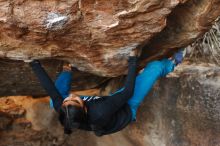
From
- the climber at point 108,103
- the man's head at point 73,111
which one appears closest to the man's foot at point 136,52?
the climber at point 108,103

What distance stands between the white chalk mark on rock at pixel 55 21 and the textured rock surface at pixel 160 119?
3.23 feet

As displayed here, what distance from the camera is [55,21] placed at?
82.0 inches

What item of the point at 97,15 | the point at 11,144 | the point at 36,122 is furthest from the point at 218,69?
the point at 11,144

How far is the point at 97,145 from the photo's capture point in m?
3.54

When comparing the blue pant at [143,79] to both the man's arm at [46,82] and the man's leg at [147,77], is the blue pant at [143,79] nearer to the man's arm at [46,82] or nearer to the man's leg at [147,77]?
the man's leg at [147,77]

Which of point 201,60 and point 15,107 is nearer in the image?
point 201,60

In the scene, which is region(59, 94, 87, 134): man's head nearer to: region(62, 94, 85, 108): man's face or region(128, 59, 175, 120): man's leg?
region(62, 94, 85, 108): man's face

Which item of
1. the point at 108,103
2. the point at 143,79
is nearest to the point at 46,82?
the point at 108,103

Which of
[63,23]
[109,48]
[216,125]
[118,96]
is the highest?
[63,23]

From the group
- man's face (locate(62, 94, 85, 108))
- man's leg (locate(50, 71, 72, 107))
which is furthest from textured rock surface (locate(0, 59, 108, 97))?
man's face (locate(62, 94, 85, 108))

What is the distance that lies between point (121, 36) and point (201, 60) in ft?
3.76

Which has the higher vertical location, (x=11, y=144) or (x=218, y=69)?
(x=218, y=69)

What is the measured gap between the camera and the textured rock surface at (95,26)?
202 cm

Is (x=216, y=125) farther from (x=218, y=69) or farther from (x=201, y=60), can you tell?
(x=201, y=60)
